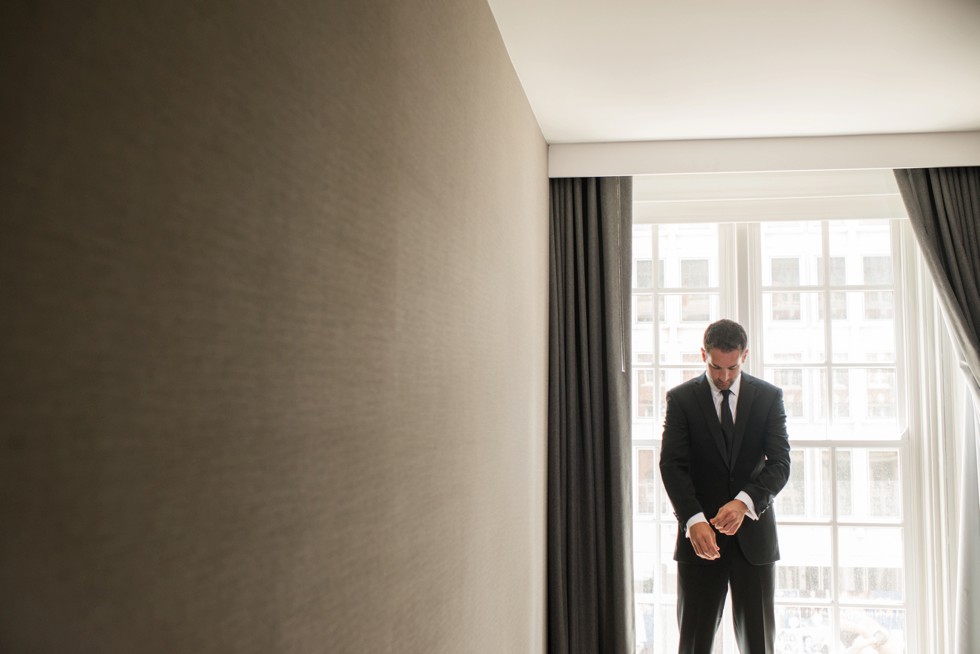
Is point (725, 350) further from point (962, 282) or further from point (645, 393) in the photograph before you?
point (962, 282)

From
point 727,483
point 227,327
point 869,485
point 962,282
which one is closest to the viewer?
point 227,327

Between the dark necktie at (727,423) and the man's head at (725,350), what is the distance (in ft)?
0.23

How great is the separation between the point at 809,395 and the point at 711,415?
96 centimetres

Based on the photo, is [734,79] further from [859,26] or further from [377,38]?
[377,38]

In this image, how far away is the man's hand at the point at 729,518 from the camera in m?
3.11

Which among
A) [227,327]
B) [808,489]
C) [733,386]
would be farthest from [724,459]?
[227,327]

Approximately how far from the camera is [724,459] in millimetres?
3338

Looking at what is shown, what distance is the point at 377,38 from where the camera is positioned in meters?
1.35

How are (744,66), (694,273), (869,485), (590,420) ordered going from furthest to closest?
(694,273) < (869,485) < (590,420) < (744,66)

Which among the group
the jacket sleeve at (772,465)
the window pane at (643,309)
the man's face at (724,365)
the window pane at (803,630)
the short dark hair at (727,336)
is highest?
the window pane at (643,309)

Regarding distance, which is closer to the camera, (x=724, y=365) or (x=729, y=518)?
(x=729, y=518)

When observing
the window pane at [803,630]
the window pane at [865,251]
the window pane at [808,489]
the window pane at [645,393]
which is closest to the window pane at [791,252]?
the window pane at [865,251]

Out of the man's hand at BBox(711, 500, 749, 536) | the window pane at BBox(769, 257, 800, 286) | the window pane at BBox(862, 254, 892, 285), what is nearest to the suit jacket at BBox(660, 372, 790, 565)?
the man's hand at BBox(711, 500, 749, 536)

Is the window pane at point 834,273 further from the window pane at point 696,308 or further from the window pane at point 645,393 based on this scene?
the window pane at point 645,393
